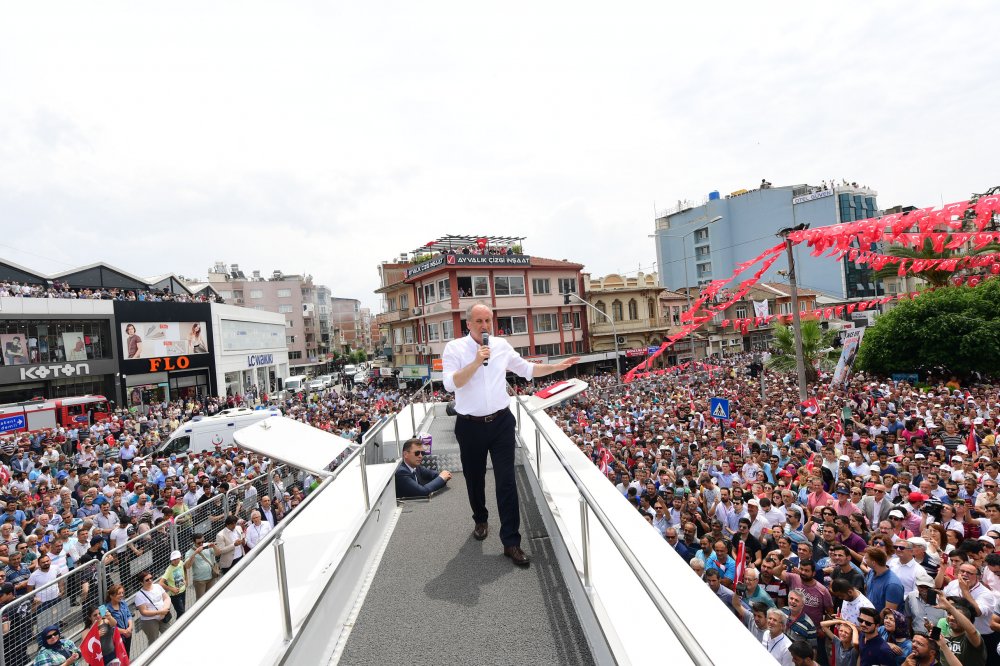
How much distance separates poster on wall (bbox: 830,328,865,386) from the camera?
667 inches

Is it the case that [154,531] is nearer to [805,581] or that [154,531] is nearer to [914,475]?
[805,581]

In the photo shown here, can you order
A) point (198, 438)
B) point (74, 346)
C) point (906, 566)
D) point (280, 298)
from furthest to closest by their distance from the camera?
1. point (280, 298)
2. point (74, 346)
3. point (198, 438)
4. point (906, 566)

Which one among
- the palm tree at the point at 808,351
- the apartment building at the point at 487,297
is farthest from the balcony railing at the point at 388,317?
the palm tree at the point at 808,351

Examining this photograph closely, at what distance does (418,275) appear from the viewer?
1615 inches

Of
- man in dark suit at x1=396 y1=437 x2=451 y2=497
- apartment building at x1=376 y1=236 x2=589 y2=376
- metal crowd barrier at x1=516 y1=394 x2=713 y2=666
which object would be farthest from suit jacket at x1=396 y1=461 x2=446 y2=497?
apartment building at x1=376 y1=236 x2=589 y2=376

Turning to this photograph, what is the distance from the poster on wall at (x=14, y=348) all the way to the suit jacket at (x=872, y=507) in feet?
128

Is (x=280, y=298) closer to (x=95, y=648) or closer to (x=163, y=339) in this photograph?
(x=163, y=339)

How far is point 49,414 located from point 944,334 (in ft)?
119

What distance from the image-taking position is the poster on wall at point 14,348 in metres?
30.3

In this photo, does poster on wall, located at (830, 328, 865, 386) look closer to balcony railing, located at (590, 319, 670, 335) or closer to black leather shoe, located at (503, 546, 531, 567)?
black leather shoe, located at (503, 546, 531, 567)

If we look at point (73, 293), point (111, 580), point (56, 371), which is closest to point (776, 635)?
point (111, 580)

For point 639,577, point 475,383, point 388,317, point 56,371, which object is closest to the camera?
point 639,577

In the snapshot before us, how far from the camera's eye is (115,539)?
352 inches

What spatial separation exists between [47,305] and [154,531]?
31714 mm
